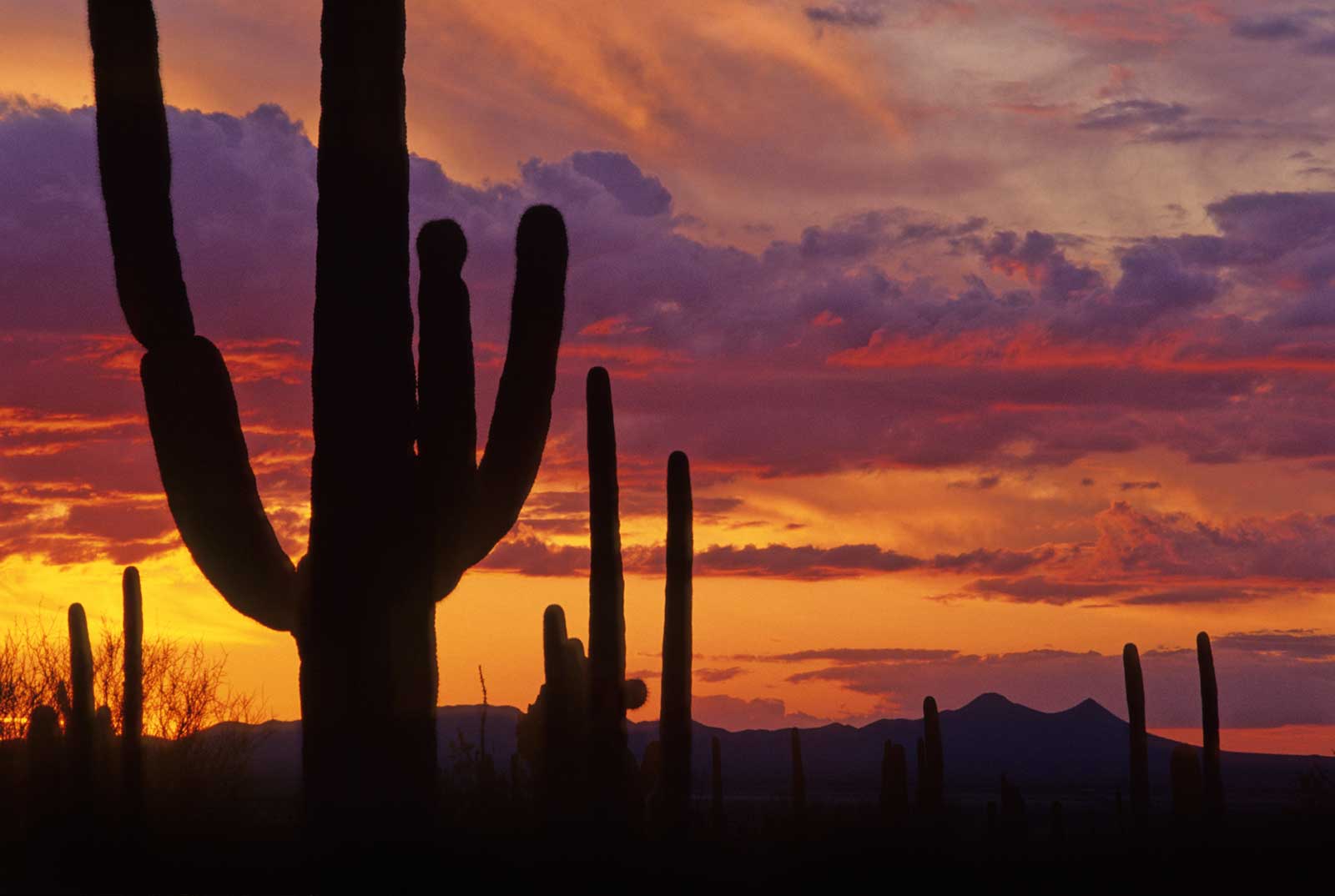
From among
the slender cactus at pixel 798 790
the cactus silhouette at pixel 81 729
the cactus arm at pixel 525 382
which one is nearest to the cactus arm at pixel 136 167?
the cactus arm at pixel 525 382

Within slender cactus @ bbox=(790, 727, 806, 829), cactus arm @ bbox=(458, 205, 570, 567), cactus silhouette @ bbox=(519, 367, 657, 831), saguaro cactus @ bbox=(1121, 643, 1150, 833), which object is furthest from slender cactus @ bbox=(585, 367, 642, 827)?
saguaro cactus @ bbox=(1121, 643, 1150, 833)

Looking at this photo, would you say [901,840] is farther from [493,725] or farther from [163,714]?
[493,725]

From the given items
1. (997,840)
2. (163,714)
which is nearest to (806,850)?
(997,840)

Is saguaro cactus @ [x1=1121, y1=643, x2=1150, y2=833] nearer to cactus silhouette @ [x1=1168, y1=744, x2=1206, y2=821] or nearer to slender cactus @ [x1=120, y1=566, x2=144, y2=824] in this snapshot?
cactus silhouette @ [x1=1168, y1=744, x2=1206, y2=821]

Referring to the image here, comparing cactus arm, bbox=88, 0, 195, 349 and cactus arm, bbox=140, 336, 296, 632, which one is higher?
cactus arm, bbox=88, 0, 195, 349

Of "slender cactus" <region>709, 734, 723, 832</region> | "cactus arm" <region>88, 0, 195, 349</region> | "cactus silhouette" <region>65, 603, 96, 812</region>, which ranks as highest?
"cactus arm" <region>88, 0, 195, 349</region>

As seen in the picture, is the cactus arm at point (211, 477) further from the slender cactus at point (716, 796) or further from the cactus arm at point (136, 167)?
the slender cactus at point (716, 796)

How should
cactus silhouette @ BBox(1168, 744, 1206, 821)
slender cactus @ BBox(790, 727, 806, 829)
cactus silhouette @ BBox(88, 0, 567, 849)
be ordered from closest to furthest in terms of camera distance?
cactus silhouette @ BBox(88, 0, 567, 849), slender cactus @ BBox(790, 727, 806, 829), cactus silhouette @ BBox(1168, 744, 1206, 821)

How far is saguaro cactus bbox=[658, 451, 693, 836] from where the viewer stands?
1800 centimetres

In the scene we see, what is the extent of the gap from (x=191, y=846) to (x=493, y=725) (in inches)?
6774

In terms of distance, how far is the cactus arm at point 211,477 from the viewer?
11.7 meters

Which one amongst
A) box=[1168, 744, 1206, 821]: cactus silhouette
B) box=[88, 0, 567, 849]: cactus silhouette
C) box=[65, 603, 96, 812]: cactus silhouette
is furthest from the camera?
box=[65, 603, 96, 812]: cactus silhouette

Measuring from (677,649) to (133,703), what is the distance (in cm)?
735

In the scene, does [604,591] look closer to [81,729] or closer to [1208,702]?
[81,729]
